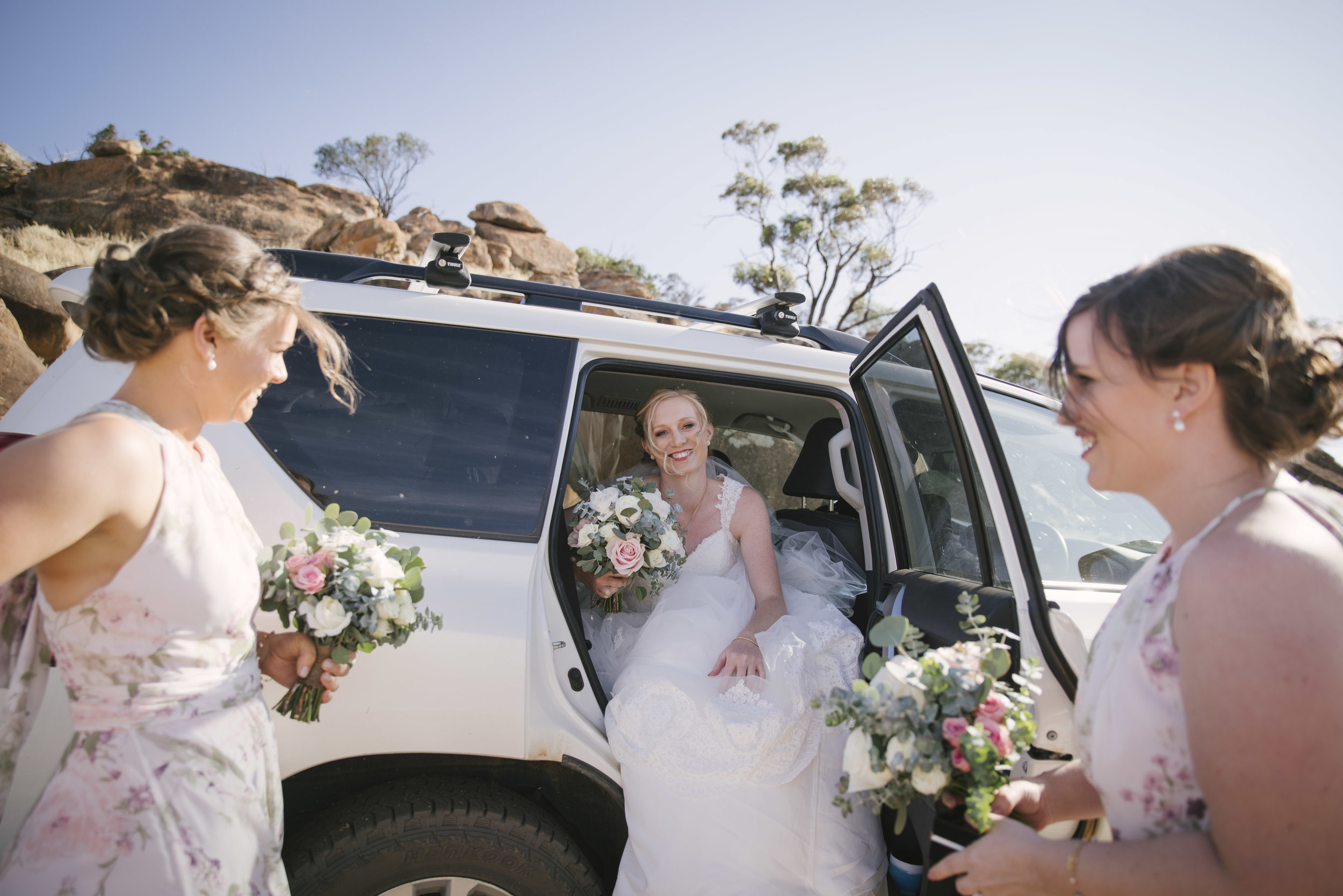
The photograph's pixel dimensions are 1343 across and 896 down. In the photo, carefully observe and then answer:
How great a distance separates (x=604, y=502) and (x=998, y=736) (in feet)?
5.59

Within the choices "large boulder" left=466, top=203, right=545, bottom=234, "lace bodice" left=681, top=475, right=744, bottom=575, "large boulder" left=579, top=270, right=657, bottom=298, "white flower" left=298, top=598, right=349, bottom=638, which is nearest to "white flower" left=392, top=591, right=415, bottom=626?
"white flower" left=298, top=598, right=349, bottom=638

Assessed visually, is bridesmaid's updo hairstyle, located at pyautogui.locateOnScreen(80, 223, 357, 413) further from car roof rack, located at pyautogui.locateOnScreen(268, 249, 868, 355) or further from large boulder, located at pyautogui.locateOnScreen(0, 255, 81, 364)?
large boulder, located at pyautogui.locateOnScreen(0, 255, 81, 364)

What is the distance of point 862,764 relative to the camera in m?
1.34

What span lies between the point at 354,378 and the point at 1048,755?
2134mm

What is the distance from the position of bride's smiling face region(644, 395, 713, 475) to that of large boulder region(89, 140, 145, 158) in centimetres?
2833

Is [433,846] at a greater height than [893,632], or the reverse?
[893,632]

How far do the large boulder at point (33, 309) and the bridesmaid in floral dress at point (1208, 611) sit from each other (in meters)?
10.9

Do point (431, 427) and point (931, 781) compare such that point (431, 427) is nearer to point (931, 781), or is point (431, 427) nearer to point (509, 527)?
point (509, 527)

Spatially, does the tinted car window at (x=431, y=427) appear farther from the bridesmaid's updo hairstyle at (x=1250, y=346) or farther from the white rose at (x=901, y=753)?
the bridesmaid's updo hairstyle at (x=1250, y=346)

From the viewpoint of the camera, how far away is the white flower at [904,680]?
52.6 inches

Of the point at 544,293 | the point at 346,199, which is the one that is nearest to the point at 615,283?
the point at 346,199

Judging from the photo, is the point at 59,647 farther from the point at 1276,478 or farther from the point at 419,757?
the point at 1276,478

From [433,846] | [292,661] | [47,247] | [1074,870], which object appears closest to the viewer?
[1074,870]

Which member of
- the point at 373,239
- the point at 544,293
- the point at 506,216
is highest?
the point at 506,216
